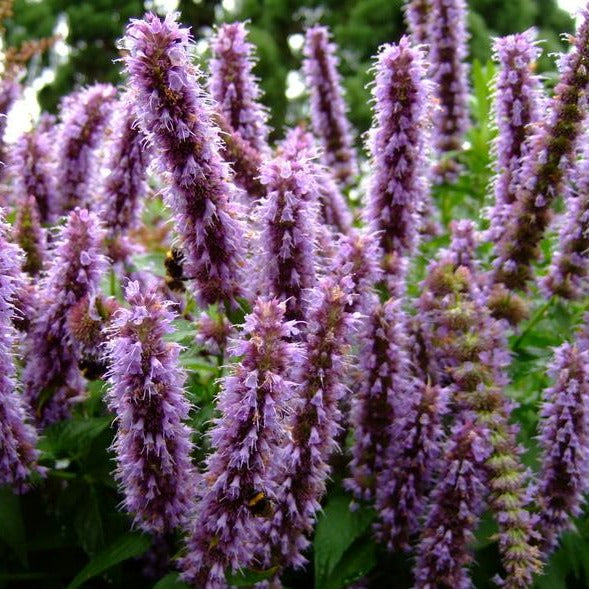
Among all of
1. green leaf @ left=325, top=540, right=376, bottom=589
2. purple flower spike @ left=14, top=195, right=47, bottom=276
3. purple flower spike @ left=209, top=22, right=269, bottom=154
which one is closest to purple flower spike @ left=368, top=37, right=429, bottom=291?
purple flower spike @ left=209, top=22, right=269, bottom=154

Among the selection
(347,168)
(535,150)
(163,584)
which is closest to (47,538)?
(163,584)

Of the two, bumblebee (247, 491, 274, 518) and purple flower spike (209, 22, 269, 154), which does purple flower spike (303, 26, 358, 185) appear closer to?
purple flower spike (209, 22, 269, 154)

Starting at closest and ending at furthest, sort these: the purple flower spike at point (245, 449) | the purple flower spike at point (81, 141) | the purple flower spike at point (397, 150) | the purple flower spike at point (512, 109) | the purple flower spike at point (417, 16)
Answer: the purple flower spike at point (245, 449), the purple flower spike at point (397, 150), the purple flower spike at point (512, 109), the purple flower spike at point (81, 141), the purple flower spike at point (417, 16)

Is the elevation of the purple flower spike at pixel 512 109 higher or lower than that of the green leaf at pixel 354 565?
higher

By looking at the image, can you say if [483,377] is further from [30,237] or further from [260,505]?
[30,237]

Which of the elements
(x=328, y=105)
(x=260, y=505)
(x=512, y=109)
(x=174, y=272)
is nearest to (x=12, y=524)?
(x=260, y=505)

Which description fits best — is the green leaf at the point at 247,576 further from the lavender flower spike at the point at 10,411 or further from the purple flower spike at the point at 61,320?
the purple flower spike at the point at 61,320

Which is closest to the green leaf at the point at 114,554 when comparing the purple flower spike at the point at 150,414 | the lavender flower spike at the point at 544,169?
the purple flower spike at the point at 150,414
